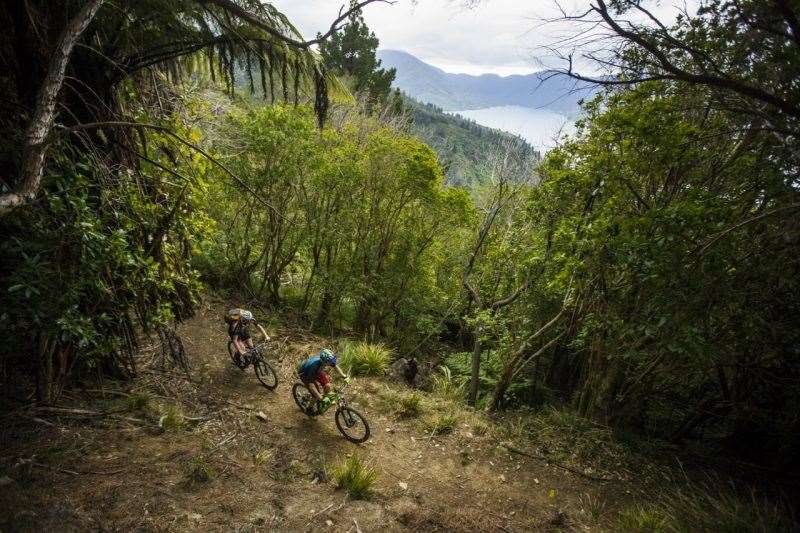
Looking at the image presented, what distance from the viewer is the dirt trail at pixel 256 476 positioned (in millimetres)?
3799

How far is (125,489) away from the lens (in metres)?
4.02

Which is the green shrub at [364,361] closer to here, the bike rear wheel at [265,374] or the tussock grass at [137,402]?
the bike rear wheel at [265,374]

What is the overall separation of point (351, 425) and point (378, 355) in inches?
115

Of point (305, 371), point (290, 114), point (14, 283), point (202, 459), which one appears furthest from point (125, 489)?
point (290, 114)

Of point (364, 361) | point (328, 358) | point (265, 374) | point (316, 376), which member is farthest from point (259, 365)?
point (364, 361)

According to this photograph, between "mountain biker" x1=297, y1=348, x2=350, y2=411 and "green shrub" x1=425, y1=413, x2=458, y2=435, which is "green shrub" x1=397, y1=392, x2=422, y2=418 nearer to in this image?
"green shrub" x1=425, y1=413, x2=458, y2=435

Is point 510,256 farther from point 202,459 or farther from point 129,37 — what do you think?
point 129,37

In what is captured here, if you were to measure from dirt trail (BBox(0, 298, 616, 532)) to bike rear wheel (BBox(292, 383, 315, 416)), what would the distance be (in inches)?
6.0

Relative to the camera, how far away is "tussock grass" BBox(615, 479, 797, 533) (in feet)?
13.5

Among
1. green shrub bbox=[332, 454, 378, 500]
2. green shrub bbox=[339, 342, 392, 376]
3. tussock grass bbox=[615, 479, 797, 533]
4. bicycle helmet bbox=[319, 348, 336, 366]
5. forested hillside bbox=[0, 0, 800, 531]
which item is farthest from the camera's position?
green shrub bbox=[339, 342, 392, 376]

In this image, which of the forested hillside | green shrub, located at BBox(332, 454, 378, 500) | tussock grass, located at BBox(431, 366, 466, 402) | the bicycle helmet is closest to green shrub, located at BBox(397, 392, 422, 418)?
the forested hillside

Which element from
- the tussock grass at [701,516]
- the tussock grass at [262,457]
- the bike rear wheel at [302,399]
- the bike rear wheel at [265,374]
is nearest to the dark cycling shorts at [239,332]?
the bike rear wheel at [265,374]

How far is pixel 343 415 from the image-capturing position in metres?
6.24

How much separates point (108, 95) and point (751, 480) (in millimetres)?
10604
